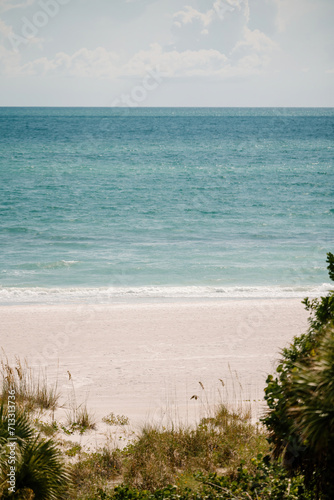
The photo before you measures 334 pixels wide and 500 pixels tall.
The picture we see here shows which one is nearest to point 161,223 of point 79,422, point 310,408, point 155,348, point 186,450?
point 155,348

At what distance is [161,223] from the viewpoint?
26406 millimetres

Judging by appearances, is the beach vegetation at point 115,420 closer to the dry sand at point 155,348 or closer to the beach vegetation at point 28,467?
the dry sand at point 155,348

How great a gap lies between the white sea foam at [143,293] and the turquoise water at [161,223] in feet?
0.21

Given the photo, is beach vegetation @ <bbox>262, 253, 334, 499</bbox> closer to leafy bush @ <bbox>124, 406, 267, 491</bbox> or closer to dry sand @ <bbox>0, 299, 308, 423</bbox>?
leafy bush @ <bbox>124, 406, 267, 491</bbox>

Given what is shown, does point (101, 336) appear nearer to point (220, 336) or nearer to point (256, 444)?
point (220, 336)

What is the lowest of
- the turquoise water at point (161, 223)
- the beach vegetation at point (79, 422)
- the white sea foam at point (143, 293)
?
the beach vegetation at point (79, 422)

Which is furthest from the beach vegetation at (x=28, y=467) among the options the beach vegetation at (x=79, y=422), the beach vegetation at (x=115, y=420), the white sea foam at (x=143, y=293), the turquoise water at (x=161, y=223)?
the turquoise water at (x=161, y=223)

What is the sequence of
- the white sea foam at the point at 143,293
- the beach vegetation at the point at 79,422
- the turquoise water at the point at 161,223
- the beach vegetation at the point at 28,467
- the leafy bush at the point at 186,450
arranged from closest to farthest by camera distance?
1. the beach vegetation at the point at 28,467
2. the leafy bush at the point at 186,450
3. the beach vegetation at the point at 79,422
4. the white sea foam at the point at 143,293
5. the turquoise water at the point at 161,223

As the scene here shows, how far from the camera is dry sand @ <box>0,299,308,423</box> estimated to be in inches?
348

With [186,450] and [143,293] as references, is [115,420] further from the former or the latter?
[143,293]

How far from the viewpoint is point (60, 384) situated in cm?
918

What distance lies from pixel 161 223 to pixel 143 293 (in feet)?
34.4

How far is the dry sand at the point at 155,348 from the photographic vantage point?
8.84 meters

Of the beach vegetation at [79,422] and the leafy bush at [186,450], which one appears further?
the beach vegetation at [79,422]
